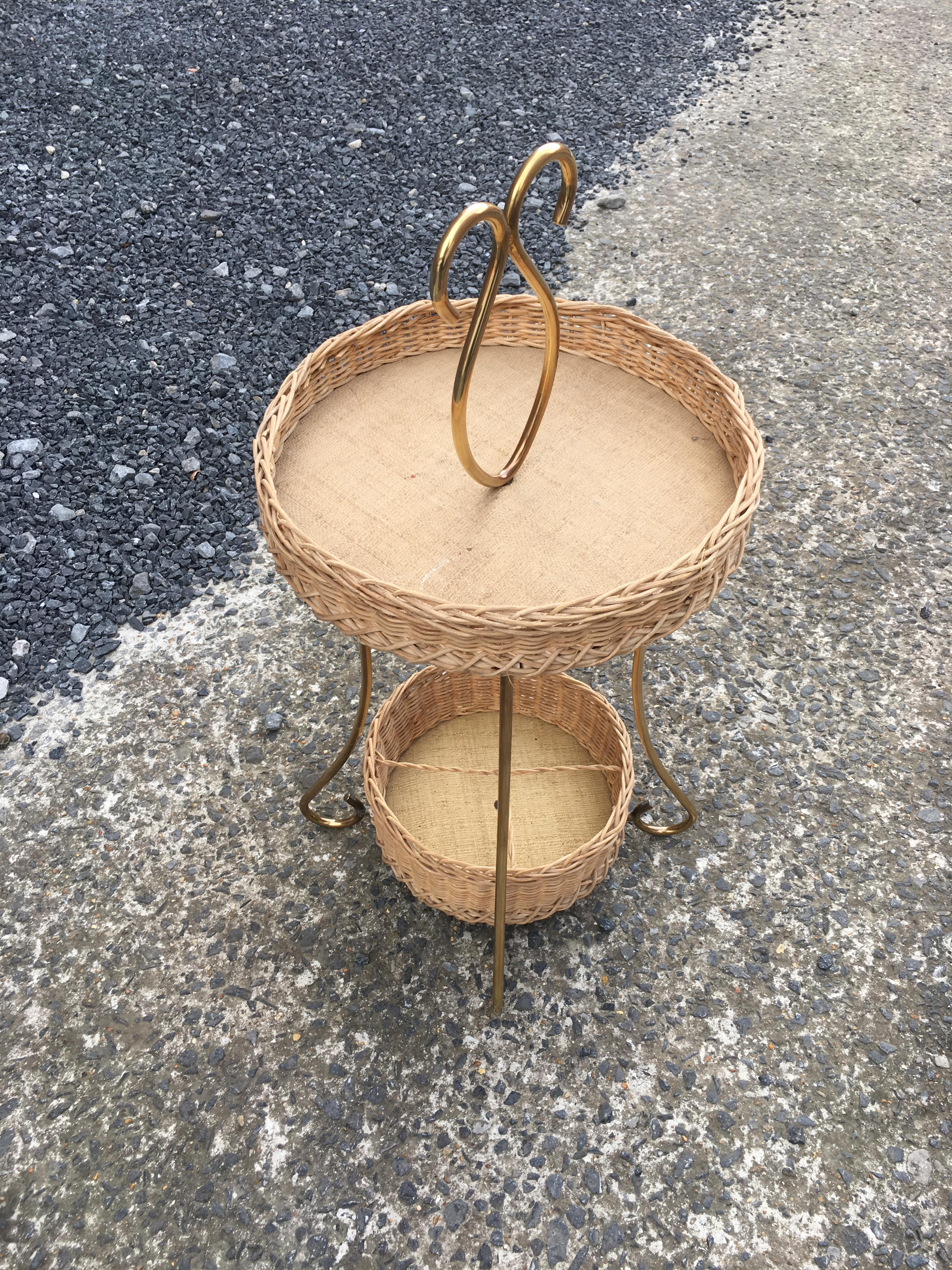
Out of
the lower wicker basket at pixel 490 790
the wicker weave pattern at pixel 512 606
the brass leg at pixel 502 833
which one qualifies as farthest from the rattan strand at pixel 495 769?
the wicker weave pattern at pixel 512 606

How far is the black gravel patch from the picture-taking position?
7.51 ft

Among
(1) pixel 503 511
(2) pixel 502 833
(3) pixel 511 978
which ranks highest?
(1) pixel 503 511

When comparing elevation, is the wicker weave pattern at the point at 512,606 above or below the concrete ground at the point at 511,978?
above

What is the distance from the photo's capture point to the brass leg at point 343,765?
1576 mm

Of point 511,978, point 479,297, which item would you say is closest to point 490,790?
point 511,978

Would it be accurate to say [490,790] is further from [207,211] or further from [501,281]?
[207,211]

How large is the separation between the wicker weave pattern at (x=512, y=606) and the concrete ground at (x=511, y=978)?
75 cm

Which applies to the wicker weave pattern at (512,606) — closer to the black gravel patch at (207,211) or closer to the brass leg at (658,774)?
the brass leg at (658,774)

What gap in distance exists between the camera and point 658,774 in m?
1.82

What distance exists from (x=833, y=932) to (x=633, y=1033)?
0.43 m

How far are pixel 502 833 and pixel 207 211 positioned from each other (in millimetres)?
2684

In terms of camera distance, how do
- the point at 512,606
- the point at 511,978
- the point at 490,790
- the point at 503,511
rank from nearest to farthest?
the point at 512,606 → the point at 503,511 → the point at 511,978 → the point at 490,790

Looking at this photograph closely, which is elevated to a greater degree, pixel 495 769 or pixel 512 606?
pixel 512 606

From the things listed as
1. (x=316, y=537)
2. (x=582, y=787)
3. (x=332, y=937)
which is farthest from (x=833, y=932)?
(x=316, y=537)
